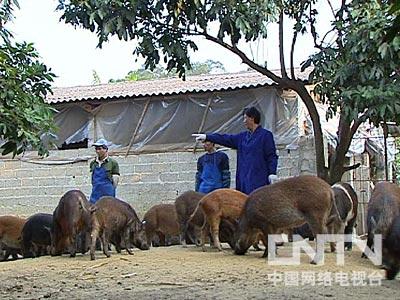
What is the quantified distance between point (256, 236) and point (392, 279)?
2.25m

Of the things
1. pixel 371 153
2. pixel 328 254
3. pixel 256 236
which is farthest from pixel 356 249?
pixel 371 153

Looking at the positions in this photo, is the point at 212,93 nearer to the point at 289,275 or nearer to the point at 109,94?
the point at 109,94

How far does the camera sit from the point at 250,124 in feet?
29.9

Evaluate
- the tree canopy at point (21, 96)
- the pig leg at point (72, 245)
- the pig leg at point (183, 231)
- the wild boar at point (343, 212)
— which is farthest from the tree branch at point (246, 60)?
the tree canopy at point (21, 96)

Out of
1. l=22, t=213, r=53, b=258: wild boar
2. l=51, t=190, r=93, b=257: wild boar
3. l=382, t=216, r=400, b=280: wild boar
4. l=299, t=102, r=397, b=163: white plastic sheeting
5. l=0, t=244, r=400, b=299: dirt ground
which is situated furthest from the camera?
l=299, t=102, r=397, b=163: white plastic sheeting

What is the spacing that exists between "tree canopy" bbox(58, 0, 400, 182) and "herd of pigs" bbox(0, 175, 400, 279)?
53.2 inches

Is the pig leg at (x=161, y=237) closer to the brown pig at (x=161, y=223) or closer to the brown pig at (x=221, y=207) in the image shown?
the brown pig at (x=161, y=223)

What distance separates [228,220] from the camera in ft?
28.7

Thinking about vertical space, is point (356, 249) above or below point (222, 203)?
below

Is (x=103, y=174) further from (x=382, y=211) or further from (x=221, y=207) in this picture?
(x=382, y=211)

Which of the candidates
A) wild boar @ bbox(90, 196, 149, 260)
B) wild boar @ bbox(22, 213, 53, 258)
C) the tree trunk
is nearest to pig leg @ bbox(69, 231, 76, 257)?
wild boar @ bbox(90, 196, 149, 260)

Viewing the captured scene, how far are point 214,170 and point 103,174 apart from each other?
1.65m

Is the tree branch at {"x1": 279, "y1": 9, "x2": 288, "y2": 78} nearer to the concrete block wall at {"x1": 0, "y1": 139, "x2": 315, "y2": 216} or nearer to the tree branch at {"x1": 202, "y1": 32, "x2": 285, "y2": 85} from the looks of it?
the tree branch at {"x1": 202, "y1": 32, "x2": 285, "y2": 85}

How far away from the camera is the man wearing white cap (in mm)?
10125
